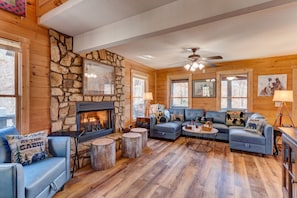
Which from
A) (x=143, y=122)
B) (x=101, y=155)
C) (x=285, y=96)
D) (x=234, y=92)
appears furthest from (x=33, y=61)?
(x=234, y=92)

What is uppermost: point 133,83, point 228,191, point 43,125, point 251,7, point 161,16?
point 161,16

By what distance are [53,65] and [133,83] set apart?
2806 millimetres

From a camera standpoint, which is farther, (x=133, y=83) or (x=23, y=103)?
(x=133, y=83)

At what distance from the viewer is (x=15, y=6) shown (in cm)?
219

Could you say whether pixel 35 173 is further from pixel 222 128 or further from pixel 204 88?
pixel 204 88

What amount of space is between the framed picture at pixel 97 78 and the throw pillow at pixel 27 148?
1.43m

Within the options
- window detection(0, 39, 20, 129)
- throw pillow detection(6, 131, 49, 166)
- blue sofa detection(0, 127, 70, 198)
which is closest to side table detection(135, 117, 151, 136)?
blue sofa detection(0, 127, 70, 198)

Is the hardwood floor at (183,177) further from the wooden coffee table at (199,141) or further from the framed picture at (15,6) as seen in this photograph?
the framed picture at (15,6)

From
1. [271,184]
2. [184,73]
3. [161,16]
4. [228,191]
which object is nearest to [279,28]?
[161,16]

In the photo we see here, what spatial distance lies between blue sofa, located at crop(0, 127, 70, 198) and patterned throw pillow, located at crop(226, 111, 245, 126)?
4407 mm

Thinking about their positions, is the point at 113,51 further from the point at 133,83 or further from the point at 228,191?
the point at 228,191

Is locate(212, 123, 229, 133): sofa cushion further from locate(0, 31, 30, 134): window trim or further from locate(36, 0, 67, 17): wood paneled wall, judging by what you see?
A: locate(36, 0, 67, 17): wood paneled wall

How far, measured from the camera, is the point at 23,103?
7.61 feet

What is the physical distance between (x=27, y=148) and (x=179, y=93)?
518 cm
